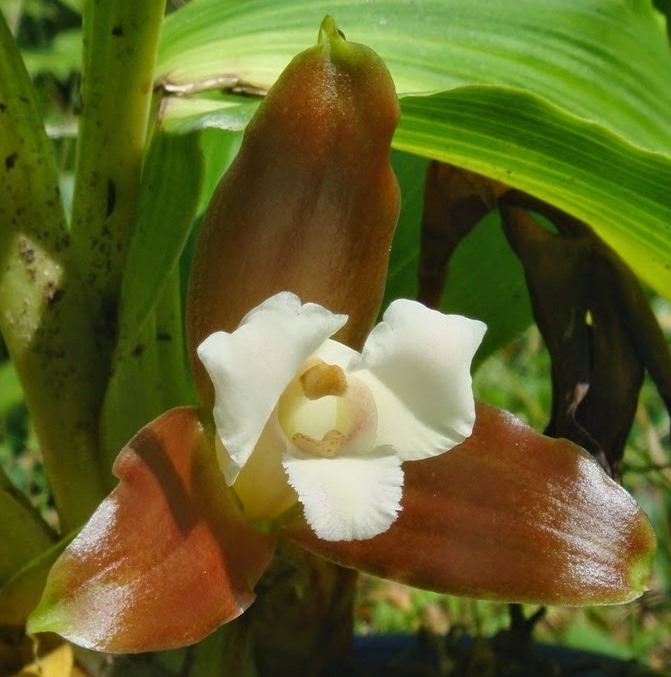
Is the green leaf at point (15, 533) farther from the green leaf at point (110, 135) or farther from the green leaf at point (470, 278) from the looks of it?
the green leaf at point (470, 278)

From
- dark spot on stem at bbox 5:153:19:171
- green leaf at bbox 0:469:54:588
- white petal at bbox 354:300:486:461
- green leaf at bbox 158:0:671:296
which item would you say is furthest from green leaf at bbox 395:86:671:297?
green leaf at bbox 0:469:54:588

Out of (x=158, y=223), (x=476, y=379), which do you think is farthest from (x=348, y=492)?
(x=476, y=379)

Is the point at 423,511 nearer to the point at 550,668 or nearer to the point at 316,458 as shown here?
the point at 316,458

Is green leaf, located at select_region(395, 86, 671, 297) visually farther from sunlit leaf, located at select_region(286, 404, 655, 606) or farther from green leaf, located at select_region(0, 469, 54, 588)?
green leaf, located at select_region(0, 469, 54, 588)

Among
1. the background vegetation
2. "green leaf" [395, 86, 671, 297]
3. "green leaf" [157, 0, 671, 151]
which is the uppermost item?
"green leaf" [157, 0, 671, 151]

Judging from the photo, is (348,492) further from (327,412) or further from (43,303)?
(43,303)

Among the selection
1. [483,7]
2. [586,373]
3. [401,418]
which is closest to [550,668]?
[586,373]
